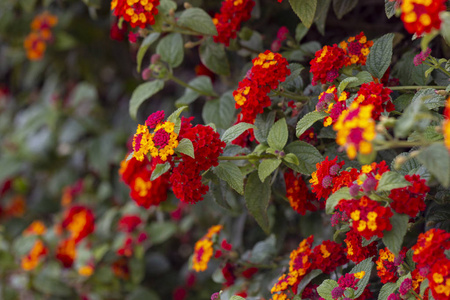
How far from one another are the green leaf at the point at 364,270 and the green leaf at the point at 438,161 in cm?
31

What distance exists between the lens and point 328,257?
113 centimetres

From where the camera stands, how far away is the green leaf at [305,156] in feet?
3.67

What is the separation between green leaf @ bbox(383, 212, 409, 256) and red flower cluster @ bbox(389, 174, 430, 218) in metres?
0.01

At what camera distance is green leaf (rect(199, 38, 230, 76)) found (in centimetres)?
145

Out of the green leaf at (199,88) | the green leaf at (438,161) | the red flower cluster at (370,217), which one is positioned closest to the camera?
the green leaf at (438,161)

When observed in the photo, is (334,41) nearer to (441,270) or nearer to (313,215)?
(313,215)

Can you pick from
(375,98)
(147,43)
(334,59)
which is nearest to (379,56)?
(334,59)

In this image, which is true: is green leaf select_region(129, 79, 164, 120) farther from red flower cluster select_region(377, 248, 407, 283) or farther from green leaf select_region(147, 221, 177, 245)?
red flower cluster select_region(377, 248, 407, 283)

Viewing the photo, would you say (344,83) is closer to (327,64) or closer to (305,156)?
(327,64)

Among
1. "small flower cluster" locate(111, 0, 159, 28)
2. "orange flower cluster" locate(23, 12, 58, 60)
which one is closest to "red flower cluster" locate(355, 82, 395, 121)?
"small flower cluster" locate(111, 0, 159, 28)

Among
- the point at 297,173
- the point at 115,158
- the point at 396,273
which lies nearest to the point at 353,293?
the point at 396,273

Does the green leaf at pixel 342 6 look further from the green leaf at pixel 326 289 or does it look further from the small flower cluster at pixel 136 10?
the green leaf at pixel 326 289

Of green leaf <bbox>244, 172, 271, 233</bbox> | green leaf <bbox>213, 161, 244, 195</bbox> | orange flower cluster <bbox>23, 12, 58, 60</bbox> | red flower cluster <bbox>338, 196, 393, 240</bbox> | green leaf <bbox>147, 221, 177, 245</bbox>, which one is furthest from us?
orange flower cluster <bbox>23, 12, 58, 60</bbox>

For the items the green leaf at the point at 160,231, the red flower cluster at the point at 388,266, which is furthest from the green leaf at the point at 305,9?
the green leaf at the point at 160,231
